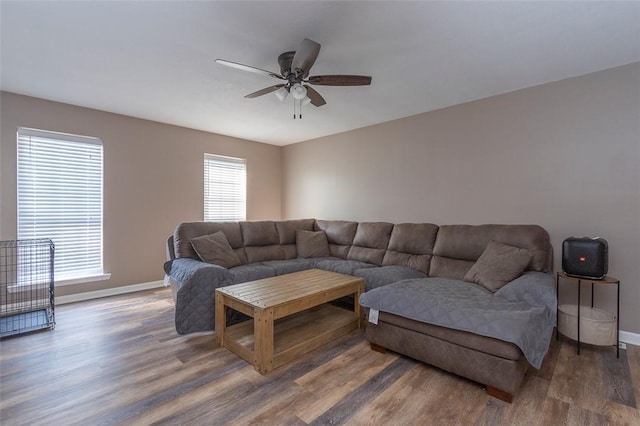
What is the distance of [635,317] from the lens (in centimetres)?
261

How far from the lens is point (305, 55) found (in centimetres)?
202

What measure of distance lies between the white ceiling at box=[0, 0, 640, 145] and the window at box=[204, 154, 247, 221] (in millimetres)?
1615

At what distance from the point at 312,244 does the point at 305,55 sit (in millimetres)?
2822

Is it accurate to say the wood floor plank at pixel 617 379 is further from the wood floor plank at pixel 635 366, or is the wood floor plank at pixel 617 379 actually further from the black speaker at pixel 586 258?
the black speaker at pixel 586 258

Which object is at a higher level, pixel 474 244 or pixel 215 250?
pixel 474 244

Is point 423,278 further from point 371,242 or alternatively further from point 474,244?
point 371,242

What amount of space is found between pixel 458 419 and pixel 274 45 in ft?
9.43

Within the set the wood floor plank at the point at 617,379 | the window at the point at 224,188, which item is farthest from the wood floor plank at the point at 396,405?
the window at the point at 224,188

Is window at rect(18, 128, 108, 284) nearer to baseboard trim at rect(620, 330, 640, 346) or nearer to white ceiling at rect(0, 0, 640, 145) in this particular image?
white ceiling at rect(0, 0, 640, 145)

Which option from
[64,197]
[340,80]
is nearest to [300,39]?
[340,80]

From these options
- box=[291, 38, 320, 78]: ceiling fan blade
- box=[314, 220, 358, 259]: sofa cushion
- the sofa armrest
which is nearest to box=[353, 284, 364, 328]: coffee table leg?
box=[314, 220, 358, 259]: sofa cushion

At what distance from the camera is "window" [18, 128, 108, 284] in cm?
342

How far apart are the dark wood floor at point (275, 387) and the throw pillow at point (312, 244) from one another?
5.71ft

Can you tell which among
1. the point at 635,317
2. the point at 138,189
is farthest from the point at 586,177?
the point at 138,189
